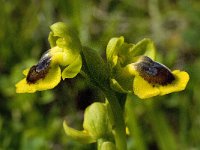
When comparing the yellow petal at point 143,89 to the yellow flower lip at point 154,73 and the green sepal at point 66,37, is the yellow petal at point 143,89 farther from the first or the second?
the green sepal at point 66,37

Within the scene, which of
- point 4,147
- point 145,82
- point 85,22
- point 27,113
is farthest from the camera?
point 85,22

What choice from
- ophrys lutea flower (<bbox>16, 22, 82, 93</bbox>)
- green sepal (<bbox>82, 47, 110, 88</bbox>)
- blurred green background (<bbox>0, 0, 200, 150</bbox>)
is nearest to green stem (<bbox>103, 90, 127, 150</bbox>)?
green sepal (<bbox>82, 47, 110, 88</bbox>)

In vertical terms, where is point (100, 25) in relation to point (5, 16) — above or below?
below

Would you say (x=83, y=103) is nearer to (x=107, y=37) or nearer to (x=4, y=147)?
(x=107, y=37)

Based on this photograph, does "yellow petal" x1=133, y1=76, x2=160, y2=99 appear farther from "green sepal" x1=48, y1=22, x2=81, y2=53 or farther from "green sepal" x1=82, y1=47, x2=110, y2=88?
"green sepal" x1=48, y1=22, x2=81, y2=53

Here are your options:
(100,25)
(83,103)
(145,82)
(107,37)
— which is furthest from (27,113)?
(145,82)

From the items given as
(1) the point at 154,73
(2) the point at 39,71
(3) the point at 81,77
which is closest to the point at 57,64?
(2) the point at 39,71
